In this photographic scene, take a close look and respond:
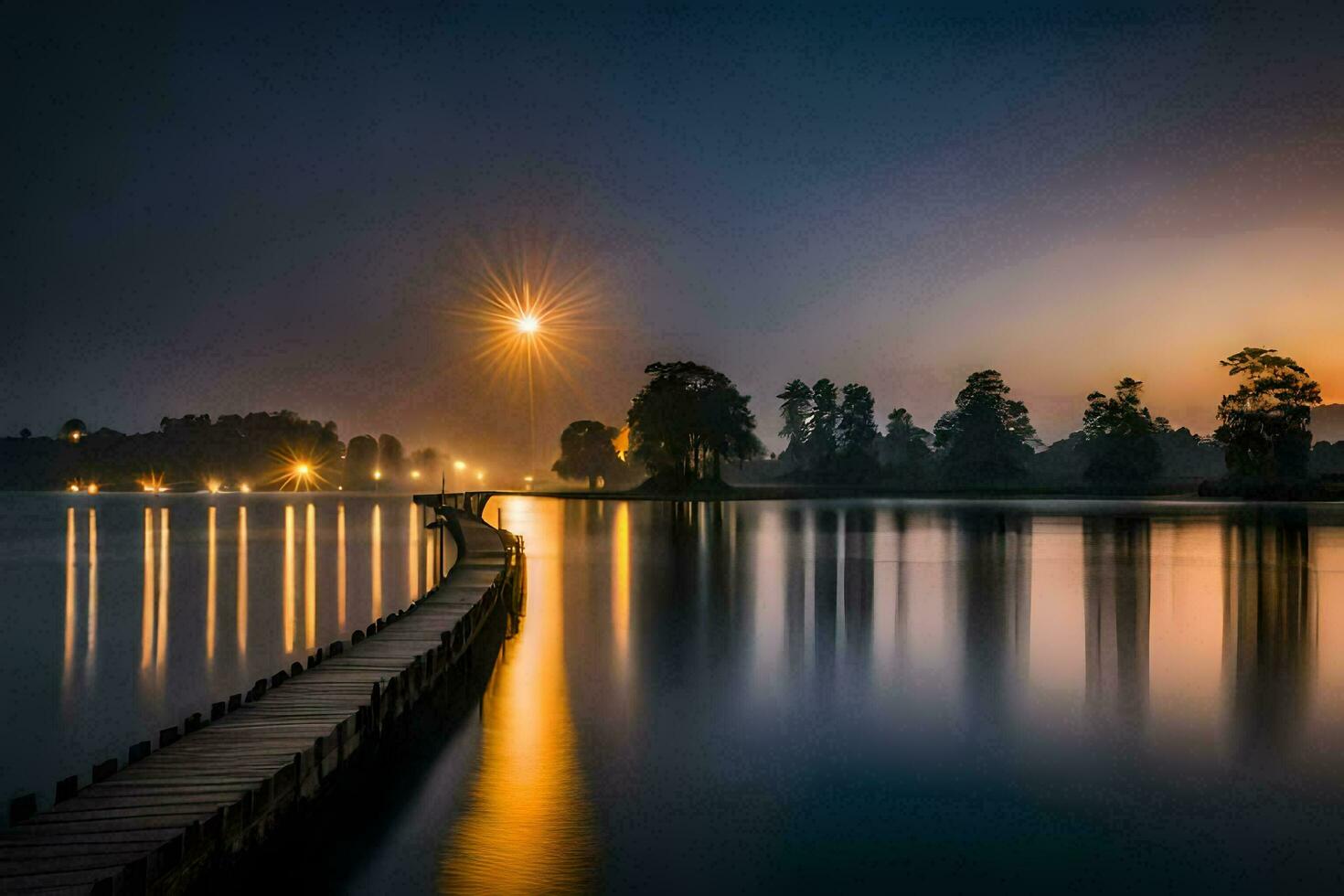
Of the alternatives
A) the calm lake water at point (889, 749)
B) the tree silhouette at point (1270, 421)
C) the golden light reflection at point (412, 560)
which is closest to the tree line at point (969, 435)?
the tree silhouette at point (1270, 421)

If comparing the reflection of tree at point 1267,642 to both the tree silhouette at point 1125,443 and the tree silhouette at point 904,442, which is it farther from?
the tree silhouette at point 904,442

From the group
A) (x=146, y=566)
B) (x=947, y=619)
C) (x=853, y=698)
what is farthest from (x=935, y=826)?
(x=146, y=566)

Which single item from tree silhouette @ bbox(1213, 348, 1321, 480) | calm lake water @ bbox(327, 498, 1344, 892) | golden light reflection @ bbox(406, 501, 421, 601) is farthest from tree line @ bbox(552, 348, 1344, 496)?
calm lake water @ bbox(327, 498, 1344, 892)

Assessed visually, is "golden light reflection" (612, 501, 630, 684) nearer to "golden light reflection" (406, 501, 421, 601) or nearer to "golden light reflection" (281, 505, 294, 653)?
"golden light reflection" (406, 501, 421, 601)

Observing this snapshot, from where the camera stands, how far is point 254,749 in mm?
10281

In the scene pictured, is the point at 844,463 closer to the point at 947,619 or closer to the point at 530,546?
the point at 530,546

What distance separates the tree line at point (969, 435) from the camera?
327ft

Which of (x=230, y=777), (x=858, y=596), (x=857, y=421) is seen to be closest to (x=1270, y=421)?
(x=857, y=421)

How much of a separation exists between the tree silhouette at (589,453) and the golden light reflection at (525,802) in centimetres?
14154

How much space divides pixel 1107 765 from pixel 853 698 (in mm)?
4465

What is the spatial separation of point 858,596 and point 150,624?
20.3 m

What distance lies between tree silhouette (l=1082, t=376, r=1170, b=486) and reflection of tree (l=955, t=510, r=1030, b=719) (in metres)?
69.7

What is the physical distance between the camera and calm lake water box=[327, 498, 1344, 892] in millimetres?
9422

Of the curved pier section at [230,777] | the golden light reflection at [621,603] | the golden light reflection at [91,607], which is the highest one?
the curved pier section at [230,777]
